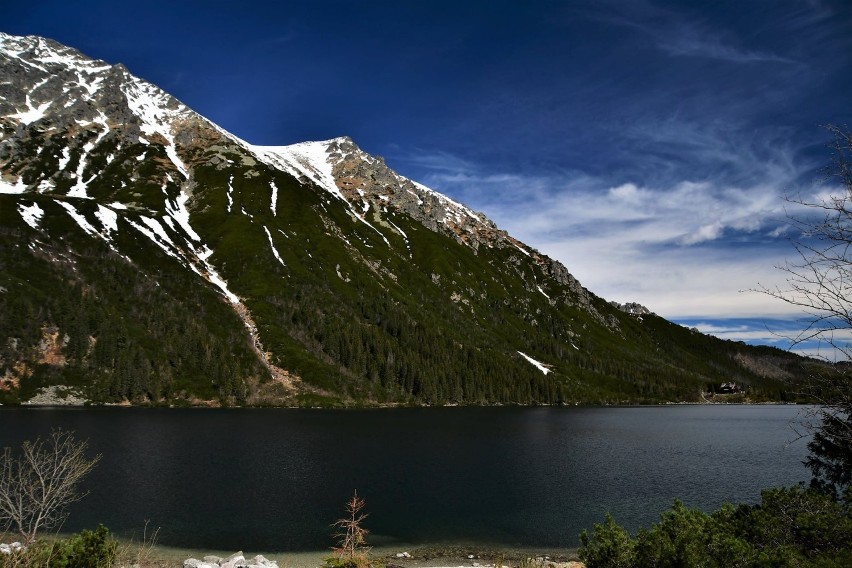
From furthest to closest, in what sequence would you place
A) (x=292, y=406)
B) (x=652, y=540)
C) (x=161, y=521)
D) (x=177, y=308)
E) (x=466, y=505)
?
(x=177, y=308) < (x=292, y=406) < (x=466, y=505) < (x=161, y=521) < (x=652, y=540)

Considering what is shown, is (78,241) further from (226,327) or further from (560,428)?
(560,428)

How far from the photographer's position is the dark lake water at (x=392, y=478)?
41.3 meters

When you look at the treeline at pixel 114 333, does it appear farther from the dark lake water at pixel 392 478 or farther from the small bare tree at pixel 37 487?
the small bare tree at pixel 37 487

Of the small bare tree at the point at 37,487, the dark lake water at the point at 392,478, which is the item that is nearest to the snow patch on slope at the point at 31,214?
the dark lake water at the point at 392,478

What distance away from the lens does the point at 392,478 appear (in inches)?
2382

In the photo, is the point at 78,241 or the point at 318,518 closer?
the point at 318,518

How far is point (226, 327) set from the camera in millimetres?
186750

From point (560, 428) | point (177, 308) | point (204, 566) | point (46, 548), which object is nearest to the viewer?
point (46, 548)

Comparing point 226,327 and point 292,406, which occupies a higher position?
point 226,327

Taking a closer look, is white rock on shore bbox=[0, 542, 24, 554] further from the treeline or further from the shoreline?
the treeline

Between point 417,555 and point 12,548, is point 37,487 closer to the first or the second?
point 12,548

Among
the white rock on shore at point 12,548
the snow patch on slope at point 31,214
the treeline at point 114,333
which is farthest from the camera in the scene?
the snow patch on slope at point 31,214

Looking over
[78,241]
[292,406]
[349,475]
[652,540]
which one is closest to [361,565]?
[652,540]

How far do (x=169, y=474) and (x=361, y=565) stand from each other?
5013 centimetres
